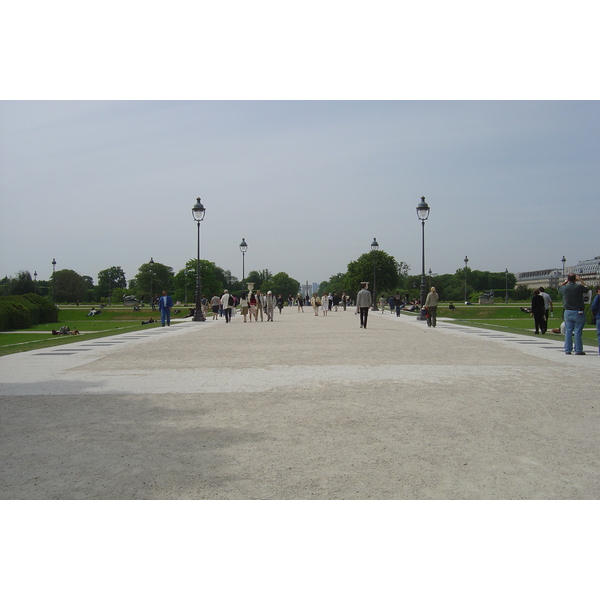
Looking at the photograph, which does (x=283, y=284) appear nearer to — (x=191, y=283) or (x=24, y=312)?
(x=191, y=283)

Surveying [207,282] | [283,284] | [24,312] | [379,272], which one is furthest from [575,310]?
[283,284]

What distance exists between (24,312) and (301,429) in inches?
1059

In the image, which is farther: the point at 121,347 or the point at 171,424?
the point at 121,347

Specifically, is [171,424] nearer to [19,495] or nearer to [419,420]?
[19,495]

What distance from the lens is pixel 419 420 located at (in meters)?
6.20

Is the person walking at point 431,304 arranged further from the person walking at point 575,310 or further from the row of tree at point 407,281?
the row of tree at point 407,281

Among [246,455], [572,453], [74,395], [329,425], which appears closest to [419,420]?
[329,425]

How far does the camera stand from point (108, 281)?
154750 millimetres

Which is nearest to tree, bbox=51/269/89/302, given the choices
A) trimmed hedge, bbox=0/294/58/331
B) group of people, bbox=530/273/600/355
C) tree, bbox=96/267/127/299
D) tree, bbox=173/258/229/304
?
tree, bbox=173/258/229/304

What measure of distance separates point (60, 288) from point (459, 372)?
116885 mm

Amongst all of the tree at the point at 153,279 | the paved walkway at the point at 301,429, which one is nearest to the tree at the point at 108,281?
the tree at the point at 153,279

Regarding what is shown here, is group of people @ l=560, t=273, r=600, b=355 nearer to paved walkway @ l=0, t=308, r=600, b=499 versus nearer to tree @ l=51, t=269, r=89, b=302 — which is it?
paved walkway @ l=0, t=308, r=600, b=499

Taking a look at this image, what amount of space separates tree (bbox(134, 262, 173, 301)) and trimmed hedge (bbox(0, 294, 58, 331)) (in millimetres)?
87905

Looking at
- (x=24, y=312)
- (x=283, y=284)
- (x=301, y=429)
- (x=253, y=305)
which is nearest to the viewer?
(x=301, y=429)
